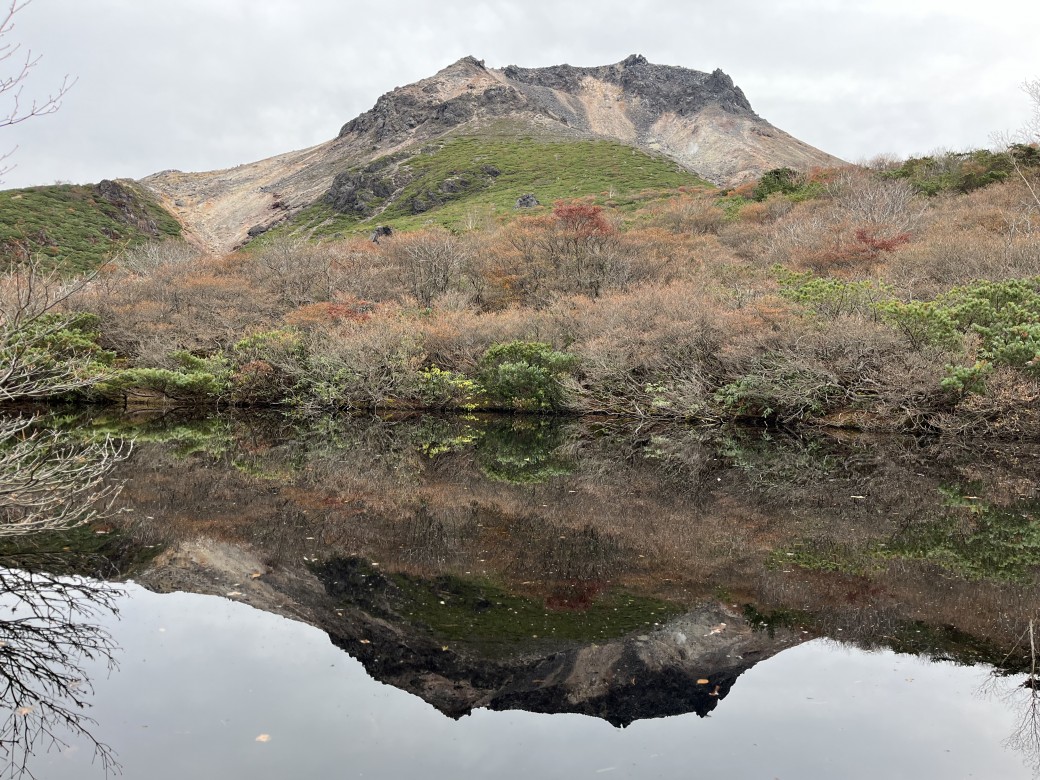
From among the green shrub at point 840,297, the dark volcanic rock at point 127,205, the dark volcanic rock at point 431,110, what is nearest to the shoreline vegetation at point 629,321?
the green shrub at point 840,297

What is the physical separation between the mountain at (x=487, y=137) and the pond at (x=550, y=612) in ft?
226

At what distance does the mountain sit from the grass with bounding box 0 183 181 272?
311 inches

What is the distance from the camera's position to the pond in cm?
573

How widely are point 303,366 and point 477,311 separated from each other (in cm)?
964

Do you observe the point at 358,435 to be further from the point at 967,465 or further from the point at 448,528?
the point at 967,465

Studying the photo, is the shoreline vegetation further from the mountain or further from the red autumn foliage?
the mountain

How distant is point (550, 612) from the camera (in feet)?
27.0

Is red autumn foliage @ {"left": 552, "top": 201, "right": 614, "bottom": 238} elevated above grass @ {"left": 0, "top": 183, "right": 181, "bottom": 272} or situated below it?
below

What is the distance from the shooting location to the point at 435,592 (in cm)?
884

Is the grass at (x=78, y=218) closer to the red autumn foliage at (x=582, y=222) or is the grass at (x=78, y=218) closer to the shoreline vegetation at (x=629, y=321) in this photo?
the shoreline vegetation at (x=629, y=321)

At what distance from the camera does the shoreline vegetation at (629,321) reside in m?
21.8

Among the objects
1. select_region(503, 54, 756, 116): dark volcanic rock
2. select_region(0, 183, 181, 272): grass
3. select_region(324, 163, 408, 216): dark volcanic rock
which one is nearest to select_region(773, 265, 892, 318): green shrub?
select_region(0, 183, 181, 272): grass

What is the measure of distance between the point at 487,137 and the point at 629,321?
95.0 m

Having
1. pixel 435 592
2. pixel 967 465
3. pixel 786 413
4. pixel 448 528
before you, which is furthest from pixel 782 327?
pixel 435 592
